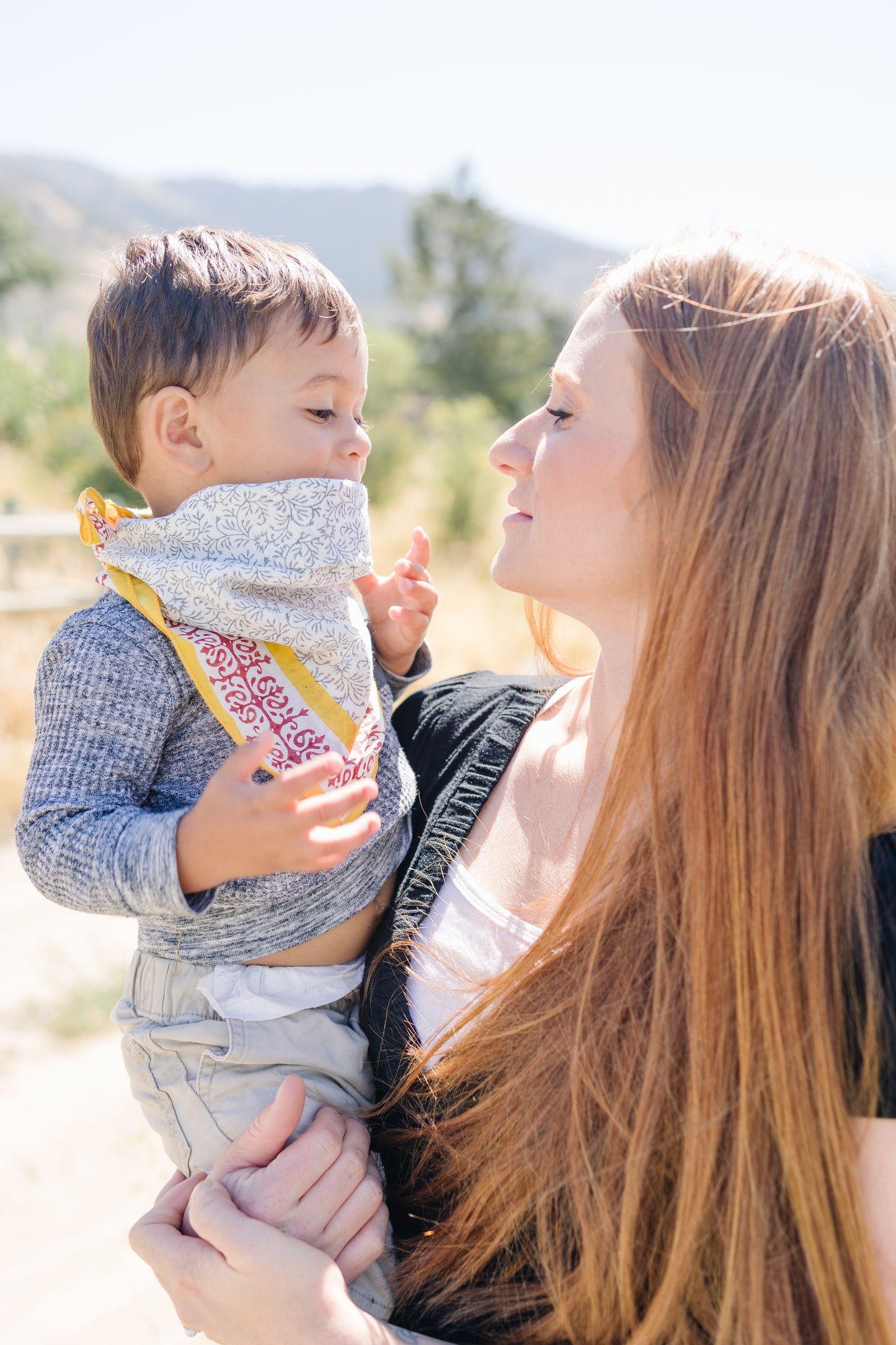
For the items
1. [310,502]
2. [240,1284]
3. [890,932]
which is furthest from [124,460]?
[890,932]

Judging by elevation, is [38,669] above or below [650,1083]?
above

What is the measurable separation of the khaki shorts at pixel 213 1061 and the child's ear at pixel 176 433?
78 cm

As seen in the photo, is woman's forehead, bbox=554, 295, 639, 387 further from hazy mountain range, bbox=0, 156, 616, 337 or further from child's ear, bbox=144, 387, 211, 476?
hazy mountain range, bbox=0, 156, 616, 337

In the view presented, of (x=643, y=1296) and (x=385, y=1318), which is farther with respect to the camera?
(x=385, y=1318)

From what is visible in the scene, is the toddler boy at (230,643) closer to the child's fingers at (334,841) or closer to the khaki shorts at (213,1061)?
the khaki shorts at (213,1061)

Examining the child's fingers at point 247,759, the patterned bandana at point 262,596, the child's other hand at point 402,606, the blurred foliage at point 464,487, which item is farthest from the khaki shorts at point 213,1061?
the blurred foliage at point 464,487

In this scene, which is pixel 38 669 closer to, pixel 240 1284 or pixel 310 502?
pixel 310 502

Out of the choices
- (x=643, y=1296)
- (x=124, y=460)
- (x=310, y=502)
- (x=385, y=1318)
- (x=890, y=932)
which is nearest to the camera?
(x=890, y=932)

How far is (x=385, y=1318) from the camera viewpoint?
131 centimetres

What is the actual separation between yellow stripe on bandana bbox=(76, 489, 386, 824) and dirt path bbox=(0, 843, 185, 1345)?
1.79 metres

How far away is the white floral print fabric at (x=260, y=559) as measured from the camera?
140 cm

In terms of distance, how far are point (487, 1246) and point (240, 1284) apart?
0.32 metres

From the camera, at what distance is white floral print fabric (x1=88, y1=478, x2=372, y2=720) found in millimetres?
1402

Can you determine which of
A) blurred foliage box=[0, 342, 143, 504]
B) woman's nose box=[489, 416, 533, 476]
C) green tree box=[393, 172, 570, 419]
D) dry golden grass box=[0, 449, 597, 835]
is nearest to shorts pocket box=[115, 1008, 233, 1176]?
woman's nose box=[489, 416, 533, 476]
